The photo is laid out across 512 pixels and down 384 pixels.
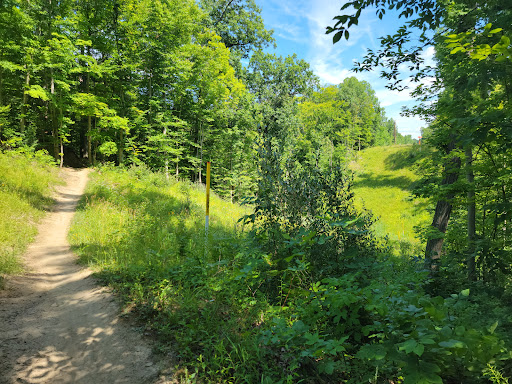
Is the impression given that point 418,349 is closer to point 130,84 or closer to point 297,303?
point 297,303

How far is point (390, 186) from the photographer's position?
31.4m

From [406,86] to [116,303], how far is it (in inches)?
273

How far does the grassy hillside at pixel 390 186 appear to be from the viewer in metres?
23.8

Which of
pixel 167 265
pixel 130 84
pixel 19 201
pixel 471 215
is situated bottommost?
pixel 167 265

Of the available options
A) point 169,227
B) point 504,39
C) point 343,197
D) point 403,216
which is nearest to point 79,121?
point 169,227

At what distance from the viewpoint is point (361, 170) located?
36.8m

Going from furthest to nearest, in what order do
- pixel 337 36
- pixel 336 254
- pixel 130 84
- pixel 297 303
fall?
pixel 130 84
pixel 336 254
pixel 297 303
pixel 337 36

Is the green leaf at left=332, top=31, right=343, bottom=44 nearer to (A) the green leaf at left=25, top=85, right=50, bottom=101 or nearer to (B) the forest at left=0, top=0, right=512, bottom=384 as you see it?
(B) the forest at left=0, top=0, right=512, bottom=384

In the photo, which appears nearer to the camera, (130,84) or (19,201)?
(19,201)

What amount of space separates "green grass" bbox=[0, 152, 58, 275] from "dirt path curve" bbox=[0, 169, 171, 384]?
701mm

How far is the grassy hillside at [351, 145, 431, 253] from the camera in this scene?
23.8 m

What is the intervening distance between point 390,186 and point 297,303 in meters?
32.1

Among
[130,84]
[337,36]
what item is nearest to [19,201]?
[337,36]

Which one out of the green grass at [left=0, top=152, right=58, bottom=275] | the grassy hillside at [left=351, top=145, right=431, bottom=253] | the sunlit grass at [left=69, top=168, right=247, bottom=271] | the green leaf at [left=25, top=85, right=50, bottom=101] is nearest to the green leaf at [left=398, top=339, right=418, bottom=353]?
the sunlit grass at [left=69, top=168, right=247, bottom=271]
